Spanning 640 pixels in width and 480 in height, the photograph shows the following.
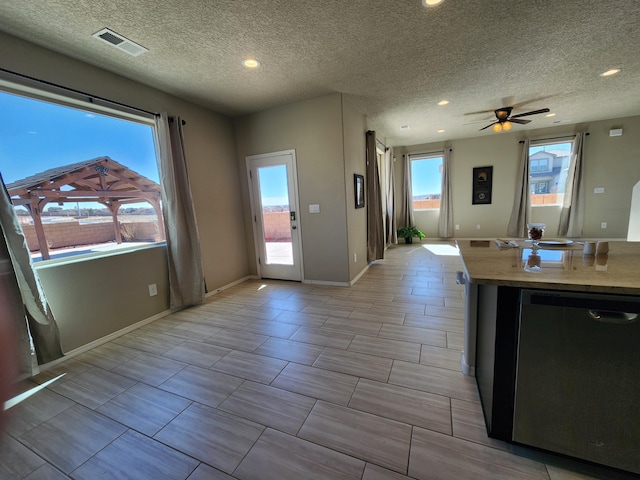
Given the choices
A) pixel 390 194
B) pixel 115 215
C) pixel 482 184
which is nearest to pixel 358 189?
pixel 390 194

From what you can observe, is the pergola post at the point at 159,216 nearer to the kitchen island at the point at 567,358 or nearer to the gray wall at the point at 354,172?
the gray wall at the point at 354,172

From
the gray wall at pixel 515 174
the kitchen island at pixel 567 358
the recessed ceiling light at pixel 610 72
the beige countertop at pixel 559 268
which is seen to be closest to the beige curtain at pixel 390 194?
the gray wall at pixel 515 174

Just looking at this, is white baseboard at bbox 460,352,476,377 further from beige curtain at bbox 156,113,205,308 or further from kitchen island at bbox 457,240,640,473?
beige curtain at bbox 156,113,205,308

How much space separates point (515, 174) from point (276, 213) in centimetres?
610

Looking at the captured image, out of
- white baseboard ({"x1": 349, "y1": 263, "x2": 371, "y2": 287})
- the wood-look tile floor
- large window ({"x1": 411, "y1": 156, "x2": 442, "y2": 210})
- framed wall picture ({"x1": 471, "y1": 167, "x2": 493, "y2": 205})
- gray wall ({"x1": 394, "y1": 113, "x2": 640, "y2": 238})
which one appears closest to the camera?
the wood-look tile floor

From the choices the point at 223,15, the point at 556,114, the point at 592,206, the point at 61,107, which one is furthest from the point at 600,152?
the point at 61,107

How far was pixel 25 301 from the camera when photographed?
2104mm

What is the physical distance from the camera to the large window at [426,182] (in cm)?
712

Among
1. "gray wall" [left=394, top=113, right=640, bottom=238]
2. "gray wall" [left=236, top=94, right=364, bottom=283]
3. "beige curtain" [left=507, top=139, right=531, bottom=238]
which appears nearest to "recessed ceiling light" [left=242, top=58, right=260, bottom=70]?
"gray wall" [left=236, top=94, right=364, bottom=283]

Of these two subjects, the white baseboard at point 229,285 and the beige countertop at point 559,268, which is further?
the white baseboard at point 229,285

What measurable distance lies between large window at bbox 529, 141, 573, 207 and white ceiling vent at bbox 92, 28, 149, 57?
7.82m

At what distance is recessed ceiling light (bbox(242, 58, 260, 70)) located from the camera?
255 centimetres

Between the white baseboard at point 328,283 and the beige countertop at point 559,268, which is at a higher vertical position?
the beige countertop at point 559,268

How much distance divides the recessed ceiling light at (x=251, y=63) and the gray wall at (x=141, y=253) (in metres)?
1.27
